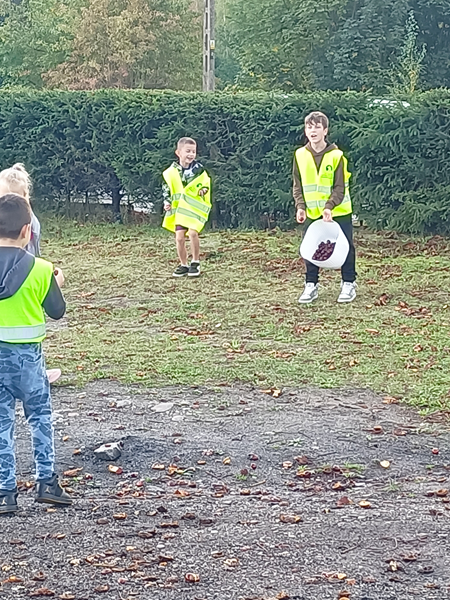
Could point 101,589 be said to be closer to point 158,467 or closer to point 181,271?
point 158,467

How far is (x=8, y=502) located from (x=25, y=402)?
52cm

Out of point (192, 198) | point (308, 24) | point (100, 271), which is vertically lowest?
point (100, 271)

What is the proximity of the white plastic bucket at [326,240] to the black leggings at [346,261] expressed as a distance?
0.28ft

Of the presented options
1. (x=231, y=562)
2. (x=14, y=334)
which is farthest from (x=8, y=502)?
(x=231, y=562)

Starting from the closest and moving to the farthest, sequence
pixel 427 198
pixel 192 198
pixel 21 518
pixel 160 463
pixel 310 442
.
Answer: pixel 21 518
pixel 160 463
pixel 310 442
pixel 192 198
pixel 427 198

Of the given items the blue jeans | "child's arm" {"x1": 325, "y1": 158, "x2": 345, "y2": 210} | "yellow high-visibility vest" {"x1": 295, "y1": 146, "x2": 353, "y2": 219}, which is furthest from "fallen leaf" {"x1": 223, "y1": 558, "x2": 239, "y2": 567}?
"yellow high-visibility vest" {"x1": 295, "y1": 146, "x2": 353, "y2": 219}

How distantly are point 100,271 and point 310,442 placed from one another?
27.7 ft

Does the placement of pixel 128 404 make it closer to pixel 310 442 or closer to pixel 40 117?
pixel 310 442

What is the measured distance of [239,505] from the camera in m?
5.38

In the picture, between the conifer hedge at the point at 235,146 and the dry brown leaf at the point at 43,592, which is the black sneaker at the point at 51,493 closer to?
the dry brown leaf at the point at 43,592

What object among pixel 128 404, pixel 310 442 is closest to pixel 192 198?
pixel 128 404

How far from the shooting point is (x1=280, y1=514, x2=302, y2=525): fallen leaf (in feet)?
16.6

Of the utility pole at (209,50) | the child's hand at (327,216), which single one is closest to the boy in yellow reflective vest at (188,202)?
the child's hand at (327,216)

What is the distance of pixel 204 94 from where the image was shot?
18.3 metres
